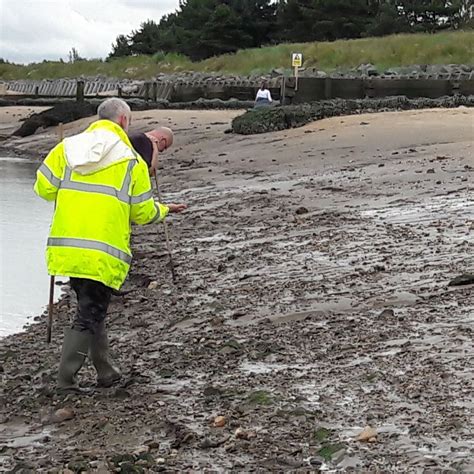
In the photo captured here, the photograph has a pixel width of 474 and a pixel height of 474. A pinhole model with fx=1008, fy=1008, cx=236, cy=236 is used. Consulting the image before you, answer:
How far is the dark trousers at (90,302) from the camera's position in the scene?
19.8 ft

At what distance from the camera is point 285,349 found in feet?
21.2

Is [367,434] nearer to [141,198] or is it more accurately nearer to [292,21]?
[141,198]

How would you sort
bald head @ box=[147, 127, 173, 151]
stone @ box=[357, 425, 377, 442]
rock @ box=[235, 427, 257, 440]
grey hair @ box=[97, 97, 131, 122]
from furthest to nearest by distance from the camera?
bald head @ box=[147, 127, 173, 151], grey hair @ box=[97, 97, 131, 122], rock @ box=[235, 427, 257, 440], stone @ box=[357, 425, 377, 442]

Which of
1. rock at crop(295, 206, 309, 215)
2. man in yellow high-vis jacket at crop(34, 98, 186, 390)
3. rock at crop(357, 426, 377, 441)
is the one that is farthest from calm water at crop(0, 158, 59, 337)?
rock at crop(357, 426, 377, 441)

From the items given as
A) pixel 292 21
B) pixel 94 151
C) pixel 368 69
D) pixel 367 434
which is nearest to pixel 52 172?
pixel 94 151

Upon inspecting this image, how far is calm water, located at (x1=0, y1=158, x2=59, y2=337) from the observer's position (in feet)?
31.6

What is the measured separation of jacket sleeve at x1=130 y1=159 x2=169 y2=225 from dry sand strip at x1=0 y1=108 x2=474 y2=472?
1022mm

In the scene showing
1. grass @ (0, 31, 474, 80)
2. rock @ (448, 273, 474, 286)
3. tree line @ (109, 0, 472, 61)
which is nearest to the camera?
rock @ (448, 273, 474, 286)

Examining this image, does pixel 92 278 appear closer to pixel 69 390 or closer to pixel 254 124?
pixel 69 390

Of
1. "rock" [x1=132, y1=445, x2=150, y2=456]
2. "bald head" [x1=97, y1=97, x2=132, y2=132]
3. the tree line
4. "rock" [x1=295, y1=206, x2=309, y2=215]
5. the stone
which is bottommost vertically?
"rock" [x1=132, y1=445, x2=150, y2=456]

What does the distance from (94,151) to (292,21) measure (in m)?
58.4

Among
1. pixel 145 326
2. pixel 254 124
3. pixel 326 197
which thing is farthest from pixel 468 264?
pixel 254 124

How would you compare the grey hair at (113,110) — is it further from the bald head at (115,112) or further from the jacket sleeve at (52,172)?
the jacket sleeve at (52,172)

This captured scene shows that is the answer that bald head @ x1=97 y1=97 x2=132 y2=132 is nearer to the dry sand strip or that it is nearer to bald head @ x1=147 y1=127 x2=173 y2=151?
the dry sand strip
